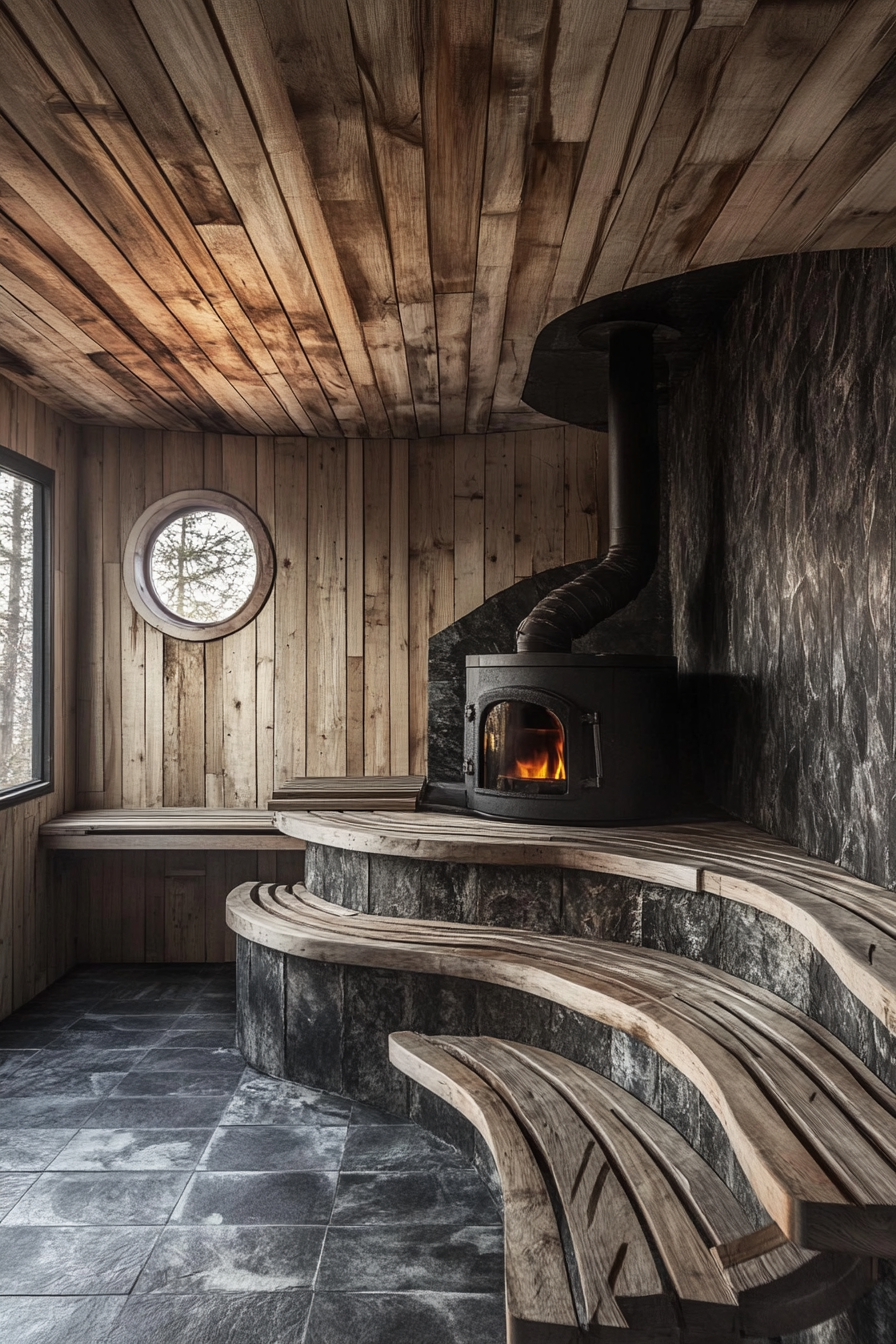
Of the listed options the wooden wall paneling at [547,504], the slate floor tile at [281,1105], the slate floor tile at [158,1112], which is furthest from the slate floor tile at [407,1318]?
the wooden wall paneling at [547,504]

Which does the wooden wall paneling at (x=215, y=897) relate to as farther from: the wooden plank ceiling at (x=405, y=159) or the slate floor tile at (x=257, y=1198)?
the wooden plank ceiling at (x=405, y=159)

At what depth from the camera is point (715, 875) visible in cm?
236

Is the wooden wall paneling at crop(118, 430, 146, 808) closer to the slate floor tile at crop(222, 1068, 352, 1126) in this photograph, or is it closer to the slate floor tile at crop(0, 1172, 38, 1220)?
the slate floor tile at crop(222, 1068, 352, 1126)

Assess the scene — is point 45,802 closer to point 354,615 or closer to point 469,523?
point 354,615

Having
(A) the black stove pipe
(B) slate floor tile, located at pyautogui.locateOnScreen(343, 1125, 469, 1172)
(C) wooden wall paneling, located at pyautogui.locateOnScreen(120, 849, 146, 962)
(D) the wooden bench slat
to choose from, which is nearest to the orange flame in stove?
(A) the black stove pipe

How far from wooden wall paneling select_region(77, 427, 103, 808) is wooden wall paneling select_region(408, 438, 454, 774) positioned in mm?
1552

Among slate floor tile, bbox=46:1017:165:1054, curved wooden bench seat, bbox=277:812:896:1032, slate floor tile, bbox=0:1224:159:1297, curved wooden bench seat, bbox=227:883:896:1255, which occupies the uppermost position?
curved wooden bench seat, bbox=277:812:896:1032

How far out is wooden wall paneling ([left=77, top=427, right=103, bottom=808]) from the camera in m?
4.55

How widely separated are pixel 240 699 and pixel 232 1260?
9.06 ft

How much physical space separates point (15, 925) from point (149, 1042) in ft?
2.85

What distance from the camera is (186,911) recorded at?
4582 millimetres

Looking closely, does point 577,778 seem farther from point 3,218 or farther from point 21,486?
point 21,486

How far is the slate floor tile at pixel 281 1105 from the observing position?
2902 mm

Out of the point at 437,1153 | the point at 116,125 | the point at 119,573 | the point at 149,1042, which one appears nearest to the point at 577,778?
the point at 437,1153
